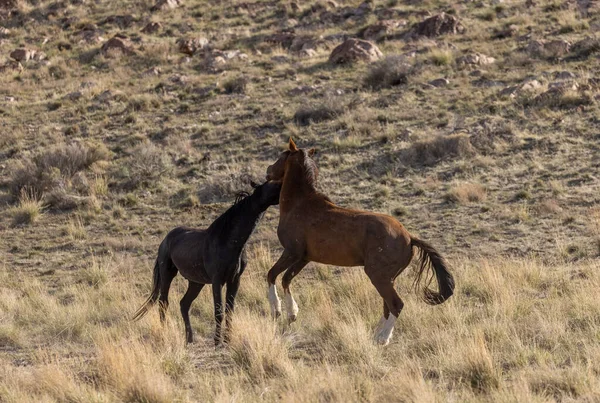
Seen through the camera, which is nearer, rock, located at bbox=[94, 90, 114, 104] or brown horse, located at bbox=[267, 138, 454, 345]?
brown horse, located at bbox=[267, 138, 454, 345]

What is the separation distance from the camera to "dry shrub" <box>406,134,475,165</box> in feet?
64.7

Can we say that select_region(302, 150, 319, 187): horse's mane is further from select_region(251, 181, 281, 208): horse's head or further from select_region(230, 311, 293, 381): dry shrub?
select_region(230, 311, 293, 381): dry shrub

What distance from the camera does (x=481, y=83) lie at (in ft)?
82.0

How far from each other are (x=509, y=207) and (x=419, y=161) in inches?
Answer: 147

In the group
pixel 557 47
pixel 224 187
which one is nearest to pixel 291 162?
pixel 224 187

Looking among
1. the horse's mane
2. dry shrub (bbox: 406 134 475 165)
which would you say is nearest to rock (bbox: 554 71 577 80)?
dry shrub (bbox: 406 134 475 165)

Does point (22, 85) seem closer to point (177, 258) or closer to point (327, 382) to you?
point (177, 258)

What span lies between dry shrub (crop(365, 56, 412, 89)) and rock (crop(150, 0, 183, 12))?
18.8m

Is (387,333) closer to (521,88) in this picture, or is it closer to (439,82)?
(521,88)

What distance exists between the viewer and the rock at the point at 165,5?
137 feet

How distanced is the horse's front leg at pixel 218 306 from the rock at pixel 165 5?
1364 inches

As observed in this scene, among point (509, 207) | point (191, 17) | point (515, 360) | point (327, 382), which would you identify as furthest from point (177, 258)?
point (191, 17)

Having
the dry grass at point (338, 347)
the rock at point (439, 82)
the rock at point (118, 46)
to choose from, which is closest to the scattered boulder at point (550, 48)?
the rock at point (439, 82)

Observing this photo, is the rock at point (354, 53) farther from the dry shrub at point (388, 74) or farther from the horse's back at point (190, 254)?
the horse's back at point (190, 254)
